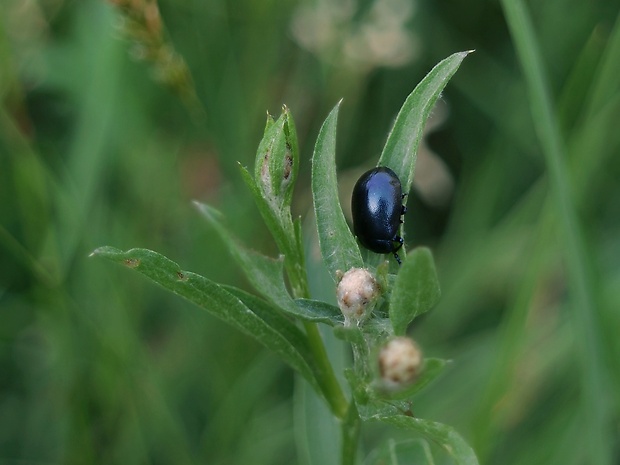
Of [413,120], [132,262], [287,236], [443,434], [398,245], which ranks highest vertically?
[413,120]

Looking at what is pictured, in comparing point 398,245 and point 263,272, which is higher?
point 398,245

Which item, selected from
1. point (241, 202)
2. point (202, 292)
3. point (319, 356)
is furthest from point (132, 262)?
point (241, 202)

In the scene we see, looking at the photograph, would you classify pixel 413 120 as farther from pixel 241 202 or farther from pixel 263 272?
pixel 241 202

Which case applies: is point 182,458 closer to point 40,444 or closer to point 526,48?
point 40,444

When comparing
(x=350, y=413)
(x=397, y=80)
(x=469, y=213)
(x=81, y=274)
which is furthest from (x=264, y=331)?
(x=397, y=80)

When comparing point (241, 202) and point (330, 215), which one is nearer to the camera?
point (330, 215)

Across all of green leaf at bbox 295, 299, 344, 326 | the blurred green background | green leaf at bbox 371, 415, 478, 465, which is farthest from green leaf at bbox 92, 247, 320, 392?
the blurred green background

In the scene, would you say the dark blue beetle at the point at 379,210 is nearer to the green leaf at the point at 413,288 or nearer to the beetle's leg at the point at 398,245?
the beetle's leg at the point at 398,245
